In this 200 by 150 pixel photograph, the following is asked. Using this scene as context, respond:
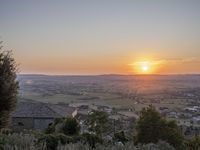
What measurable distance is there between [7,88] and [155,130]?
13.9 meters

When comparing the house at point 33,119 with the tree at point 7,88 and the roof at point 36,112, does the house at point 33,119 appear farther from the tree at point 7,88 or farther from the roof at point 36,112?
the tree at point 7,88

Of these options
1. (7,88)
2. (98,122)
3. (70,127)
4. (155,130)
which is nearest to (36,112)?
(98,122)

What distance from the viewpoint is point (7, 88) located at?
Answer: 13.5 m

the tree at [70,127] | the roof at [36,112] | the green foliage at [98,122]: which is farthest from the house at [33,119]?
the tree at [70,127]

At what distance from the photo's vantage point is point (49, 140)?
1006 centimetres

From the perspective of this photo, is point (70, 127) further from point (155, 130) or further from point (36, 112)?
point (36, 112)

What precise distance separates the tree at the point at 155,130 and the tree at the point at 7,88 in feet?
38.8

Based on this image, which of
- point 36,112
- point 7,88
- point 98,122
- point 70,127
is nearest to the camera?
point 7,88

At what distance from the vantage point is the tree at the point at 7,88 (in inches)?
530

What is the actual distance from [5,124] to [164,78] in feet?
529

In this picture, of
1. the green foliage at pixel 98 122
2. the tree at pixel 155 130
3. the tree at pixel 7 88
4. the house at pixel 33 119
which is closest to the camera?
the tree at pixel 7 88

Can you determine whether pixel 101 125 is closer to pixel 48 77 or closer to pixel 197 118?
pixel 197 118

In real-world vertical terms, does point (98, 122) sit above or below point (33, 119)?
above

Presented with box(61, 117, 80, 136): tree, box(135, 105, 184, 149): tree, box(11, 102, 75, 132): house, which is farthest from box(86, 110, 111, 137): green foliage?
box(61, 117, 80, 136): tree
